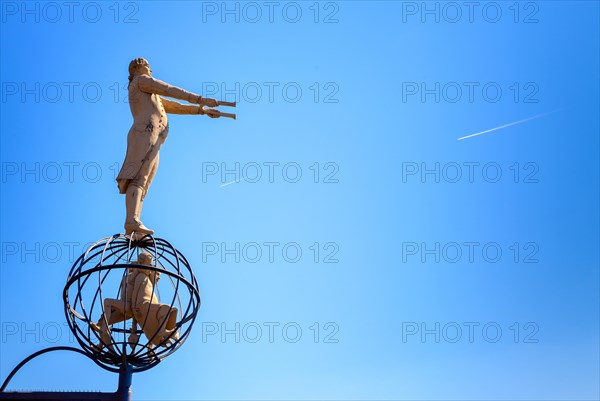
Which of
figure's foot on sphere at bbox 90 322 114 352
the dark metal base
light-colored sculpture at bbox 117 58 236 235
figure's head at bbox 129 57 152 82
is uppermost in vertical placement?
figure's head at bbox 129 57 152 82

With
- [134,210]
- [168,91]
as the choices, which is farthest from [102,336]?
[168,91]

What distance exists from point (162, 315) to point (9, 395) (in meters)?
2.90

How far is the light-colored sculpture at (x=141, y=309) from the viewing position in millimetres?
17750

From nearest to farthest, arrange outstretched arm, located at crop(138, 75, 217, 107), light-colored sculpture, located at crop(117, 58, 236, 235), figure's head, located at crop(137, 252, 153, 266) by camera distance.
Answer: figure's head, located at crop(137, 252, 153, 266)
light-colored sculpture, located at crop(117, 58, 236, 235)
outstretched arm, located at crop(138, 75, 217, 107)

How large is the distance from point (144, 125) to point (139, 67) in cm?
145

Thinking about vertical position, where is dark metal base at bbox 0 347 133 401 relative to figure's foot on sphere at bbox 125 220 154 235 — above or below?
below

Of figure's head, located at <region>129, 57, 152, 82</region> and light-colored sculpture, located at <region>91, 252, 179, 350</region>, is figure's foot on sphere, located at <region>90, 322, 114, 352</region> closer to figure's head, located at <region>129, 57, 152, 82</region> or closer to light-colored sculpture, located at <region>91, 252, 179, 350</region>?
light-colored sculpture, located at <region>91, 252, 179, 350</region>

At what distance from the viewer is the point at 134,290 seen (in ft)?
60.8

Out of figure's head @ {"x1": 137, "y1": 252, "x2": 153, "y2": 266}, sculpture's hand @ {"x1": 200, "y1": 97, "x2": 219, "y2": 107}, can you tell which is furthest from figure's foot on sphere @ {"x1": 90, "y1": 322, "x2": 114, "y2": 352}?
sculpture's hand @ {"x1": 200, "y1": 97, "x2": 219, "y2": 107}

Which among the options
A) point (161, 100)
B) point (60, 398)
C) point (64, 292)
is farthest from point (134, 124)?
point (60, 398)

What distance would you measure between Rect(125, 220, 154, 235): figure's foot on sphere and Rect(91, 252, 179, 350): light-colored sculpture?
417 millimetres

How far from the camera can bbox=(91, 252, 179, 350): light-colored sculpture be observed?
17.8 m

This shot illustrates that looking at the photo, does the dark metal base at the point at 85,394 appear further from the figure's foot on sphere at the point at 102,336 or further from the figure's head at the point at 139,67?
the figure's head at the point at 139,67

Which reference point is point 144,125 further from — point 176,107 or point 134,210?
point 134,210
